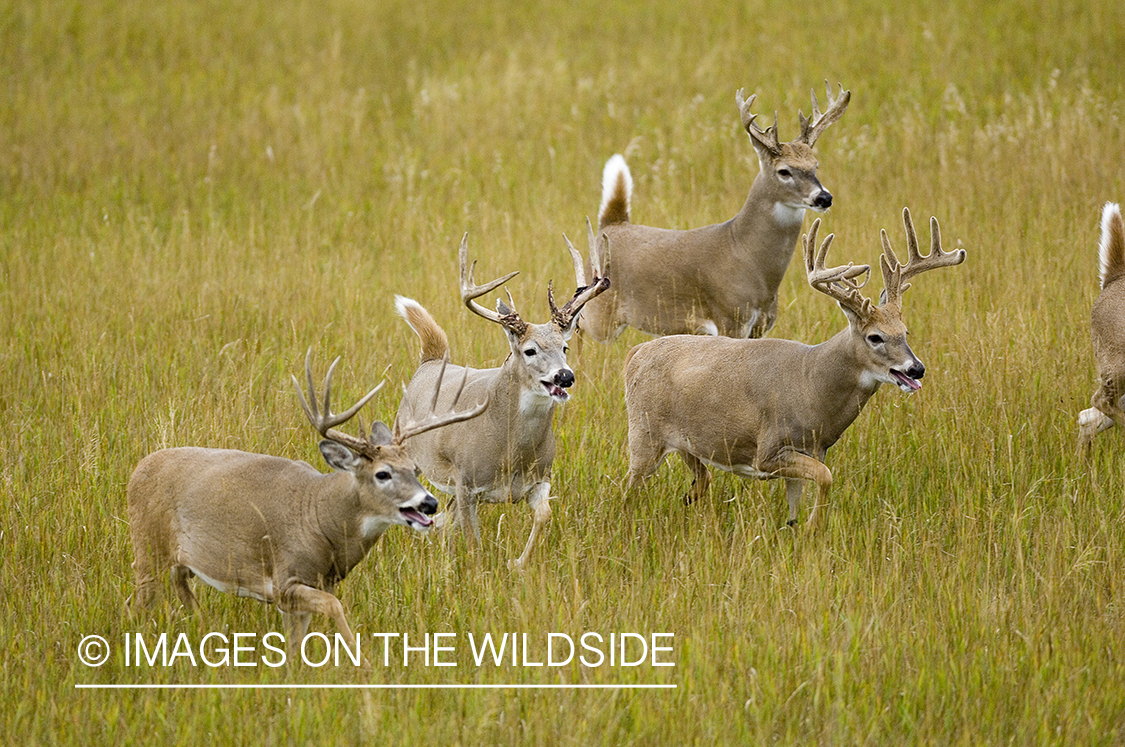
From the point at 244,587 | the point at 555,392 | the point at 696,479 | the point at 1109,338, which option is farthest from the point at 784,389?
the point at 244,587

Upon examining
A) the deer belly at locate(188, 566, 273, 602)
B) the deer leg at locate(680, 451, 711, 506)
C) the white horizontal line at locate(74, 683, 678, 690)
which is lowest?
the deer leg at locate(680, 451, 711, 506)

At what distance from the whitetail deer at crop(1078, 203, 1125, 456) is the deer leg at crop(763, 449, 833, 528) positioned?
5.07 ft

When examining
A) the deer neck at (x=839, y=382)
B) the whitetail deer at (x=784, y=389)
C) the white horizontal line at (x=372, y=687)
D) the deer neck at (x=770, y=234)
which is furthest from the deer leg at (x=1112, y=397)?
the white horizontal line at (x=372, y=687)

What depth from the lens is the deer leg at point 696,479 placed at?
6410 millimetres

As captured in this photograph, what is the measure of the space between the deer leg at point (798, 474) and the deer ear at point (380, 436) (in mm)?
2064

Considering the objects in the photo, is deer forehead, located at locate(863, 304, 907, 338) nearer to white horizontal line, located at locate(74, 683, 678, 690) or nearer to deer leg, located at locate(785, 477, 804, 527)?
deer leg, located at locate(785, 477, 804, 527)

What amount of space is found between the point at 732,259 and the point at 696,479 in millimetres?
2366

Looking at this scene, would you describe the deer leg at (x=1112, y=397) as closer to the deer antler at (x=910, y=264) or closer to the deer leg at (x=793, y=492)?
the deer antler at (x=910, y=264)

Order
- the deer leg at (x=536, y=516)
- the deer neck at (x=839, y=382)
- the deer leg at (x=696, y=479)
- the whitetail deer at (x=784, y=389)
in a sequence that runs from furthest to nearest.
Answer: the deer leg at (x=696, y=479), the deer neck at (x=839, y=382), the whitetail deer at (x=784, y=389), the deer leg at (x=536, y=516)

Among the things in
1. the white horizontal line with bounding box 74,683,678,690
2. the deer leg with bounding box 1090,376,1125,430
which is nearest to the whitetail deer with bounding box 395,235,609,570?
the white horizontal line with bounding box 74,683,678,690

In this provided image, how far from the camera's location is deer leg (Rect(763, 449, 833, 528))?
Result: 5.72m

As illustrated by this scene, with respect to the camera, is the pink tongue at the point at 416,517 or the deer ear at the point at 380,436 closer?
the pink tongue at the point at 416,517

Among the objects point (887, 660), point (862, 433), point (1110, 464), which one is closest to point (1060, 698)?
point (887, 660)

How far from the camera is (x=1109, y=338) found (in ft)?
21.7
